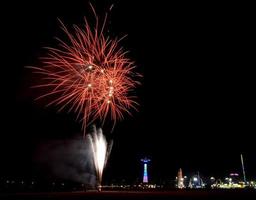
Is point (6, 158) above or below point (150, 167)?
below

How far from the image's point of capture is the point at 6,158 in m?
75.9

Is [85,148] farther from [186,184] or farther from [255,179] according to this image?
[186,184]

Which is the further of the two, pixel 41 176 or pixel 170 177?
pixel 170 177

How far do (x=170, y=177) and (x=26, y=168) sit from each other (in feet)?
308

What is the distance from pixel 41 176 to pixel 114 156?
162 ft

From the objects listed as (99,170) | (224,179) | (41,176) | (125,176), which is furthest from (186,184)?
(99,170)

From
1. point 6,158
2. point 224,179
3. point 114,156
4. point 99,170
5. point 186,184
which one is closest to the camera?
point 99,170

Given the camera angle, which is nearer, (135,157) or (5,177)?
(5,177)

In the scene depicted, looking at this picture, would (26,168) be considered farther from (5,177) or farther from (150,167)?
(150,167)

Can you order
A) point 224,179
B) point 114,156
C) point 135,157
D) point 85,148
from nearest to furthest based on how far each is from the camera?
point 85,148 → point 114,156 → point 135,157 → point 224,179

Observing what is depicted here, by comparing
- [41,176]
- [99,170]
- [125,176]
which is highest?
[125,176]

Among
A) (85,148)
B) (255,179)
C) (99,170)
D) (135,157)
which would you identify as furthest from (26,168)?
(255,179)

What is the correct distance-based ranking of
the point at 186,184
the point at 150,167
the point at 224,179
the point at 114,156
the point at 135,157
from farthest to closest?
the point at 186,184 → the point at 224,179 → the point at 150,167 → the point at 135,157 → the point at 114,156

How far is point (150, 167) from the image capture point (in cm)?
15000
